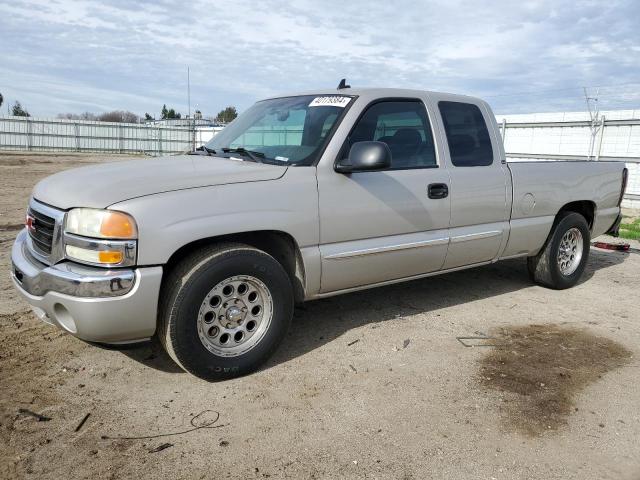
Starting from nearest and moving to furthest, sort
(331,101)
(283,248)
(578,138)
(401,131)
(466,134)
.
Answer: (283,248) → (331,101) → (401,131) → (466,134) → (578,138)

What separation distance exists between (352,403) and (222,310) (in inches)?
38.9

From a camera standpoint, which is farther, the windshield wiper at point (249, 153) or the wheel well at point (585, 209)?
the wheel well at point (585, 209)

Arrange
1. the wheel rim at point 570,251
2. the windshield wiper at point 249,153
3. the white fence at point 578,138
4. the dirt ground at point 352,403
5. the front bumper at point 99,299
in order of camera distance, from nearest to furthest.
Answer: the dirt ground at point 352,403, the front bumper at point 99,299, the windshield wiper at point 249,153, the wheel rim at point 570,251, the white fence at point 578,138

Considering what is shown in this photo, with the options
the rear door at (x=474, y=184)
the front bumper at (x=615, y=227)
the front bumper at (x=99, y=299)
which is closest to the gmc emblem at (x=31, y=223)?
the front bumper at (x=99, y=299)

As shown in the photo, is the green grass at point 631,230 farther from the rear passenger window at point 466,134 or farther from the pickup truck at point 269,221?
the rear passenger window at point 466,134

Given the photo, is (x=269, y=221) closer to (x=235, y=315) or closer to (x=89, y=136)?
(x=235, y=315)

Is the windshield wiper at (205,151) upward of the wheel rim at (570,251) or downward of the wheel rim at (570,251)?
upward

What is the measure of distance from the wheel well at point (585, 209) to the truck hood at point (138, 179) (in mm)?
3639

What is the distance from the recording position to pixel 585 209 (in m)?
5.93

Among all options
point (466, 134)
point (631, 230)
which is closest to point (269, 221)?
point (466, 134)

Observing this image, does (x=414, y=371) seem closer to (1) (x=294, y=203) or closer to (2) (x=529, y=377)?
(2) (x=529, y=377)

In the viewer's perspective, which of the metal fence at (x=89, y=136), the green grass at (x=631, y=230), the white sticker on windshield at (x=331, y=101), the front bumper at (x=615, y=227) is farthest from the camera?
the metal fence at (x=89, y=136)

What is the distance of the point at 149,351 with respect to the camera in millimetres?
3898

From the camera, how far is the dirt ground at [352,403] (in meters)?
2.67
